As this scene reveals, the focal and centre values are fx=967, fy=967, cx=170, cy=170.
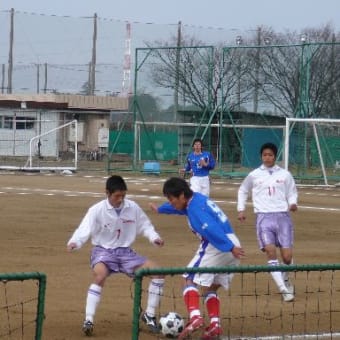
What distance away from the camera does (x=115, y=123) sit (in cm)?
5806

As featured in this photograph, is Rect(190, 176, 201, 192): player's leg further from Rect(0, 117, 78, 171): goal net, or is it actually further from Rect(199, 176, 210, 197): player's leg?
Answer: Rect(0, 117, 78, 171): goal net

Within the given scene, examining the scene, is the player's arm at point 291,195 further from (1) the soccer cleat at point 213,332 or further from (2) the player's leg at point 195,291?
(1) the soccer cleat at point 213,332

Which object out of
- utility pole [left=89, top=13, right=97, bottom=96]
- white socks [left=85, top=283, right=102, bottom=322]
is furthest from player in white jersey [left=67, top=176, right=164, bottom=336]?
utility pole [left=89, top=13, right=97, bottom=96]

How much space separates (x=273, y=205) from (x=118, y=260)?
9.49ft

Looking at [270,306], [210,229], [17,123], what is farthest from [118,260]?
[17,123]

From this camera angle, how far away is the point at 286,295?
1042 centimetres

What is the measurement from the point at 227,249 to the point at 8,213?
1260 centimetres

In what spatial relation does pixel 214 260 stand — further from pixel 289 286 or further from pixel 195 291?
pixel 289 286

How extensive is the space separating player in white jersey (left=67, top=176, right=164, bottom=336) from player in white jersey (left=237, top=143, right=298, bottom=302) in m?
2.41

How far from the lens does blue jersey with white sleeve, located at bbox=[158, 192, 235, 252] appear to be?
844cm

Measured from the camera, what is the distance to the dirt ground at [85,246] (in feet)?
31.4

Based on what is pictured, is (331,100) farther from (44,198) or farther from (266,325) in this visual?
(266,325)

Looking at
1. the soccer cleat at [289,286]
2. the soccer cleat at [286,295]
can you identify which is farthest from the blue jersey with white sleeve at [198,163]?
the soccer cleat at [286,295]

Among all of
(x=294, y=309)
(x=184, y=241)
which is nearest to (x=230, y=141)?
(x=184, y=241)
